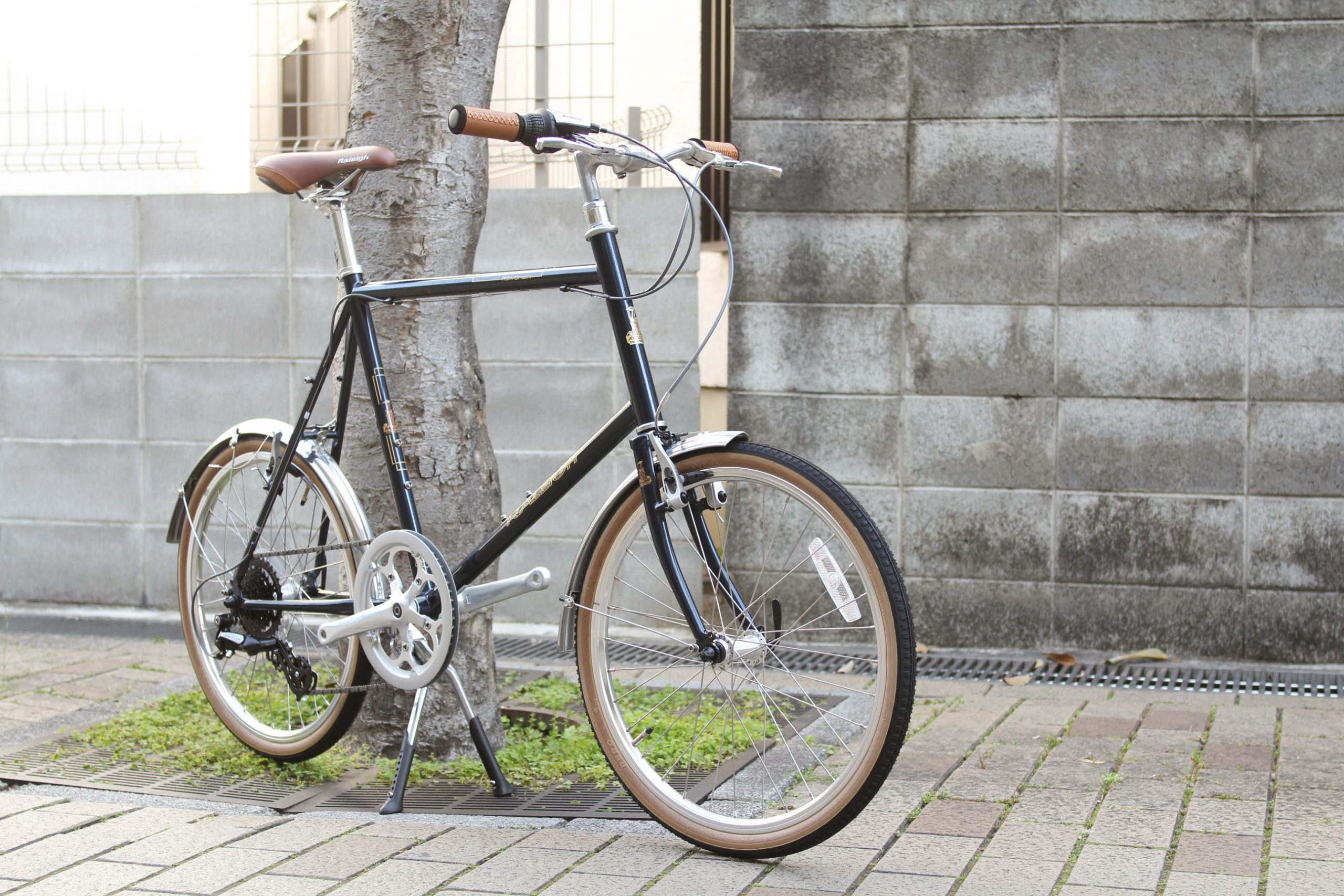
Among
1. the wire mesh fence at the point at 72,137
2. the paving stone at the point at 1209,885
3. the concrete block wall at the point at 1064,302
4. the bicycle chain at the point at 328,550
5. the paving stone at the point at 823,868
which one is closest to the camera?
the paving stone at the point at 1209,885

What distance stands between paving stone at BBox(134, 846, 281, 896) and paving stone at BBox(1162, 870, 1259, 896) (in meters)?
1.78

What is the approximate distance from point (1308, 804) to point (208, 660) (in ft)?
9.16

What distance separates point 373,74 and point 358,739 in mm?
1768

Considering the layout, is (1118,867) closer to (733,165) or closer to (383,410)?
(733,165)

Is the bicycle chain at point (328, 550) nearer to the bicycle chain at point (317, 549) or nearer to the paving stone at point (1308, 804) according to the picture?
the bicycle chain at point (317, 549)

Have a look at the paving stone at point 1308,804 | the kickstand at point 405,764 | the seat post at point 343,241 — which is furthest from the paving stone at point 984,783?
the seat post at point 343,241

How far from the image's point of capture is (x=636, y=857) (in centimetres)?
284

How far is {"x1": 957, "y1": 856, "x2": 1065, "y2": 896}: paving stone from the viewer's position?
8.52ft

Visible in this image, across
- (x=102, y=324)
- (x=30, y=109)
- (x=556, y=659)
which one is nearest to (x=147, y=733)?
(x=556, y=659)

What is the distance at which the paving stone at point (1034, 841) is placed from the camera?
2.81 meters

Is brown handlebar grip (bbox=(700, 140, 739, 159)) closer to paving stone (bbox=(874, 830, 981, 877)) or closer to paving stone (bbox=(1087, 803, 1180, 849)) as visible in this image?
paving stone (bbox=(874, 830, 981, 877))

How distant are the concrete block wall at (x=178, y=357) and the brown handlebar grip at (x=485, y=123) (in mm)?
2537

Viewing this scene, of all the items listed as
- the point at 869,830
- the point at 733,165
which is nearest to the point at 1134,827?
the point at 869,830

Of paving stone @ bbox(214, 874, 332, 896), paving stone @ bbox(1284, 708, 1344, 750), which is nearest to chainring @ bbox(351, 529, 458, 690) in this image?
paving stone @ bbox(214, 874, 332, 896)
